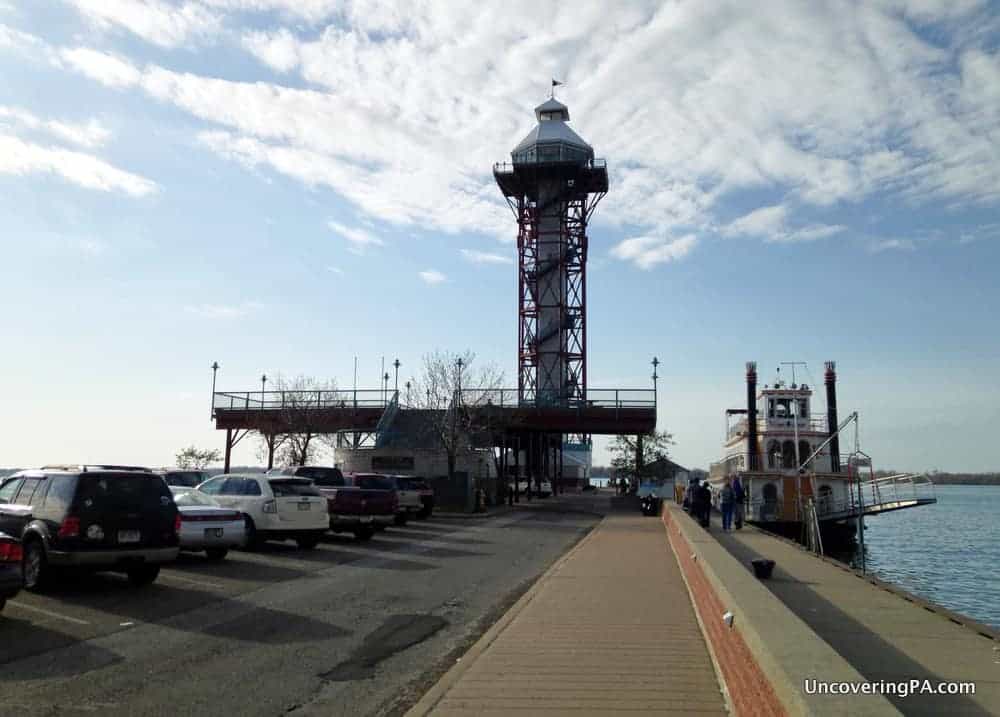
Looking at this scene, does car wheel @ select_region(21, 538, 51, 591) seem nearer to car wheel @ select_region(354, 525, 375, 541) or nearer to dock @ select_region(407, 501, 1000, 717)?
dock @ select_region(407, 501, 1000, 717)

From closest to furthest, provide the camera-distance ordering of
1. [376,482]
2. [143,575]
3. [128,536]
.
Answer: [128,536] → [143,575] → [376,482]

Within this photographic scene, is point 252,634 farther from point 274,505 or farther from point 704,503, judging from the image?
A: point 704,503

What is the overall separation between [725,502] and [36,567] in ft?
61.8

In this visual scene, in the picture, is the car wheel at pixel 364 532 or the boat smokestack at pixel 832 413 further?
the boat smokestack at pixel 832 413

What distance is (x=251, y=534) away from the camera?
17.8 m

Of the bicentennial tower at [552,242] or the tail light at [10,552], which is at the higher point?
the bicentennial tower at [552,242]

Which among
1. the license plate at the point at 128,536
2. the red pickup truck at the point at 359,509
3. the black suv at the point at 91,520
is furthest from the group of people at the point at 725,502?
the license plate at the point at 128,536

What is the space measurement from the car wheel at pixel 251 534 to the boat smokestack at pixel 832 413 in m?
36.1

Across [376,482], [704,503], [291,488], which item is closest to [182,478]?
[291,488]

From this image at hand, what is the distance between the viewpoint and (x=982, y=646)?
9.11 metres

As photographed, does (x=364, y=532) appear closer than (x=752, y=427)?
Yes

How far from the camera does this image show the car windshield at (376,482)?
85.4ft

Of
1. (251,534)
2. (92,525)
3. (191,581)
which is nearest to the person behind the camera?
(92,525)

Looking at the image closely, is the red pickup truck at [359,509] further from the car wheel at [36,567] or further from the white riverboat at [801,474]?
the white riverboat at [801,474]
